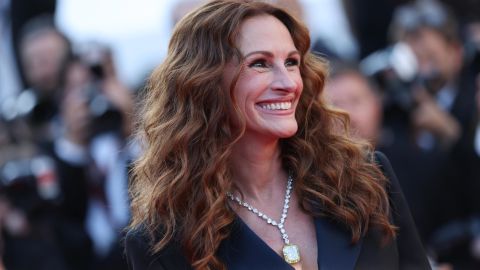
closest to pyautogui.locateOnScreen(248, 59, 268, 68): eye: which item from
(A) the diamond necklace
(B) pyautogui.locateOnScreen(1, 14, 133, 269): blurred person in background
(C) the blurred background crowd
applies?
(A) the diamond necklace

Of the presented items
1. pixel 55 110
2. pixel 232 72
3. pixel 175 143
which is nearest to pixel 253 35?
pixel 232 72

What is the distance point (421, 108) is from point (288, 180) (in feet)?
9.04

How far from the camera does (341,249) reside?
3.42 meters

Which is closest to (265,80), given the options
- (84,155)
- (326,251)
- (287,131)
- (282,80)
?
(282,80)

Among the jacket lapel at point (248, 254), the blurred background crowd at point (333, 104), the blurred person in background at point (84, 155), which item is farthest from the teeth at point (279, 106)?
the blurred person in background at point (84, 155)

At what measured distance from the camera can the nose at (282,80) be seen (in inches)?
135

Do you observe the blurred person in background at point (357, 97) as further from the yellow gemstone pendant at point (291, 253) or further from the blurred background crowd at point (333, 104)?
the yellow gemstone pendant at point (291, 253)

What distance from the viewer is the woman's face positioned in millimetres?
3426

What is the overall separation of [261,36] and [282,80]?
156 millimetres

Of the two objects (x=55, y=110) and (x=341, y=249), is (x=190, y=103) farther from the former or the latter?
(x=55, y=110)

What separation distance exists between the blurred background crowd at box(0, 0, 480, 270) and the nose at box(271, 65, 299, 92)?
171cm

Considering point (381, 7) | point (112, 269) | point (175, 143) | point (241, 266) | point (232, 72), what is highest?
point (232, 72)

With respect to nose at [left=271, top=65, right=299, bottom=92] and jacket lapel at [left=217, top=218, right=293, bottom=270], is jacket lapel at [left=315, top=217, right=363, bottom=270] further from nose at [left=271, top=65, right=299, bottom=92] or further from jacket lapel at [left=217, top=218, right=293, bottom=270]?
nose at [left=271, top=65, right=299, bottom=92]

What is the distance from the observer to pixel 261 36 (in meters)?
3.45
